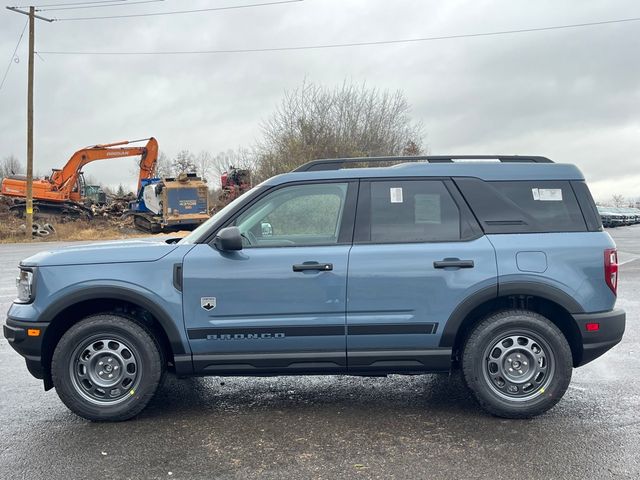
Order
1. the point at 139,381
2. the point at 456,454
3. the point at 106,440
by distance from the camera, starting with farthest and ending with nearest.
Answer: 1. the point at 139,381
2. the point at 106,440
3. the point at 456,454

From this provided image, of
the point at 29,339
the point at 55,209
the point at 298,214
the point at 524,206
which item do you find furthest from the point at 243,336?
the point at 55,209

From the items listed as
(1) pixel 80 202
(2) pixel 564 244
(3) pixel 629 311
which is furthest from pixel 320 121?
(2) pixel 564 244

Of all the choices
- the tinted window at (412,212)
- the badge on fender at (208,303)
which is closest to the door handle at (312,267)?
the tinted window at (412,212)

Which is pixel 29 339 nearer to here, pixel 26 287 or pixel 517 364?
pixel 26 287

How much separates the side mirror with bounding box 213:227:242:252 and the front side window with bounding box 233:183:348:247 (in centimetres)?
30

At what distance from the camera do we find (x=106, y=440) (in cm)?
398

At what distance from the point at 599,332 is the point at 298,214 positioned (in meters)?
2.43

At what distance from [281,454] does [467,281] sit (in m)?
1.79

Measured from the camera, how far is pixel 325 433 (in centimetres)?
406

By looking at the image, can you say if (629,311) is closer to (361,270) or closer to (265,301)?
(361,270)

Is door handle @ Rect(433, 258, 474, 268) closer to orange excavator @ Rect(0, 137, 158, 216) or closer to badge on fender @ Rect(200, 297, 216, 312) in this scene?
badge on fender @ Rect(200, 297, 216, 312)

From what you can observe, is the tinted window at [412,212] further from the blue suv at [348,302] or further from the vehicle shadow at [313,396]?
the vehicle shadow at [313,396]

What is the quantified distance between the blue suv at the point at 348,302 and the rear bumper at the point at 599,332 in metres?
0.01

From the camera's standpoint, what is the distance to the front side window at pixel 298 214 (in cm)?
446
